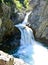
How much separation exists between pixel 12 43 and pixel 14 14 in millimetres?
11914

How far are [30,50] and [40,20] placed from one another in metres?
6.78

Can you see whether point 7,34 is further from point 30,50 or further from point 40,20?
point 40,20

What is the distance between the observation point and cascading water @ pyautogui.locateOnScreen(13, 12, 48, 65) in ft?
68.2

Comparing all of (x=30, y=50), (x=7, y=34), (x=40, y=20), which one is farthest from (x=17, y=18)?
(x=30, y=50)

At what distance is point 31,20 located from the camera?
32062 millimetres

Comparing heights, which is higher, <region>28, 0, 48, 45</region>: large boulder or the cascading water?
<region>28, 0, 48, 45</region>: large boulder

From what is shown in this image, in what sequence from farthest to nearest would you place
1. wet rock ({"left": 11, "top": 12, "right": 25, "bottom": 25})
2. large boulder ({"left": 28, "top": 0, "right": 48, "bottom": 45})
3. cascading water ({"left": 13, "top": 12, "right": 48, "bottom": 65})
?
1. wet rock ({"left": 11, "top": 12, "right": 25, "bottom": 25})
2. large boulder ({"left": 28, "top": 0, "right": 48, "bottom": 45})
3. cascading water ({"left": 13, "top": 12, "right": 48, "bottom": 65})

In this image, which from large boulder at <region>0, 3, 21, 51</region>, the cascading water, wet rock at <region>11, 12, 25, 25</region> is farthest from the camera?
wet rock at <region>11, 12, 25, 25</region>

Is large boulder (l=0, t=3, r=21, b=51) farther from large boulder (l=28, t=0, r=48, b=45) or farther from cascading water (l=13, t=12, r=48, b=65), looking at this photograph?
large boulder (l=28, t=0, r=48, b=45)

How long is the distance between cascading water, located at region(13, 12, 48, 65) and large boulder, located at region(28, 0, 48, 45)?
1.02 m

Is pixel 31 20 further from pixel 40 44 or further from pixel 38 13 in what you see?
pixel 40 44

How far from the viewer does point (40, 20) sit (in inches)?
1184

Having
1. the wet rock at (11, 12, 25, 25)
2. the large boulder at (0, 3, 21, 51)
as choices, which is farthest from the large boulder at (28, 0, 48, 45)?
the wet rock at (11, 12, 25, 25)

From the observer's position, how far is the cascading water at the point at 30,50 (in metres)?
20.8
